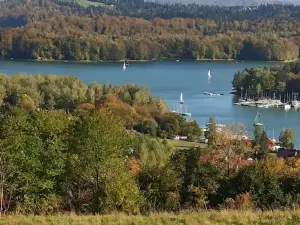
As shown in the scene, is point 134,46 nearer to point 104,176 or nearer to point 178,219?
point 104,176

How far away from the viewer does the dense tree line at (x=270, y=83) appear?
28688mm

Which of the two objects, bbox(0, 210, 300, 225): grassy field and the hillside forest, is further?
the hillside forest

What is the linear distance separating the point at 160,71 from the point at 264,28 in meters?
27.4

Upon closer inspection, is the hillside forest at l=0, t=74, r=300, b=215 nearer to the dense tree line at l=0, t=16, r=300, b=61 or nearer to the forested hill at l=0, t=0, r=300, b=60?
the dense tree line at l=0, t=16, r=300, b=61

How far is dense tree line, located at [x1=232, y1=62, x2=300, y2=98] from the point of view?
28688mm

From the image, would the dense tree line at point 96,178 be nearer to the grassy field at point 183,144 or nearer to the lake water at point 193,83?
the grassy field at point 183,144

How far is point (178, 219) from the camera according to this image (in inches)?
144

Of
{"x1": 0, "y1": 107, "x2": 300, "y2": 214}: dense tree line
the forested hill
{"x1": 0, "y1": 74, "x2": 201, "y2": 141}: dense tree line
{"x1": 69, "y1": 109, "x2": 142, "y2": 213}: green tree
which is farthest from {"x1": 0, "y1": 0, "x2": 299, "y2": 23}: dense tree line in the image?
{"x1": 69, "y1": 109, "x2": 142, "y2": 213}: green tree

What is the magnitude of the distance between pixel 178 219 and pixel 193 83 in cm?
2967

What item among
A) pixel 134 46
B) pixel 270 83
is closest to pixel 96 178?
pixel 270 83

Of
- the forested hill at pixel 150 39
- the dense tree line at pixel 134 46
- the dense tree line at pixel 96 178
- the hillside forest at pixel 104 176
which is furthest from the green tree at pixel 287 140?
the forested hill at pixel 150 39

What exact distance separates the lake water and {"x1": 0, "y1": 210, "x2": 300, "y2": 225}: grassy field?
1413cm

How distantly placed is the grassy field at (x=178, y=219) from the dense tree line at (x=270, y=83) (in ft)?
81.5

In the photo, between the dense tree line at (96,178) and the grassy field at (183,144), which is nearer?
the dense tree line at (96,178)
